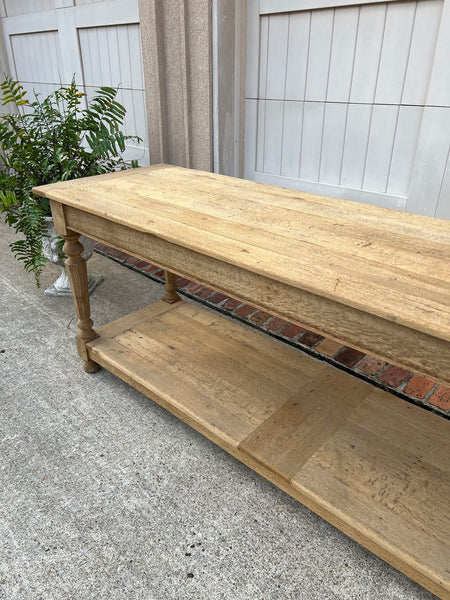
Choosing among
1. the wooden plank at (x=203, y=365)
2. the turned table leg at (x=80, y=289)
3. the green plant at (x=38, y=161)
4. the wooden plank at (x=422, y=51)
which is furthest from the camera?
the green plant at (x=38, y=161)

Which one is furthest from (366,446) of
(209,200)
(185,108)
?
(185,108)

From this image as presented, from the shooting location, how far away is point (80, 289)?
1.96m

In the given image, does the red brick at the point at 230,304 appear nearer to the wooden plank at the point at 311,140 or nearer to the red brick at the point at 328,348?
the red brick at the point at 328,348

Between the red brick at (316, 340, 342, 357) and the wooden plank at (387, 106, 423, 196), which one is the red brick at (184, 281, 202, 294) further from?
the wooden plank at (387, 106, 423, 196)

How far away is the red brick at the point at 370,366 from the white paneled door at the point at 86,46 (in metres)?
2.37

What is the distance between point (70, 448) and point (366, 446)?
43.3 inches

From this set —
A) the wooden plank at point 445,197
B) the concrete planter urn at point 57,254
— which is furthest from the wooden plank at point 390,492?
the concrete planter urn at point 57,254

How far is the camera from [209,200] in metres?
1.59

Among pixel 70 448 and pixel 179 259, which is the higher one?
pixel 179 259

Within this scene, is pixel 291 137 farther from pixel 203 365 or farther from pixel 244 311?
pixel 203 365

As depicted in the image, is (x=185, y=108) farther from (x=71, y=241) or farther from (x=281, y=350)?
(x=281, y=350)

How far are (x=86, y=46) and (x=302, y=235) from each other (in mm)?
3405

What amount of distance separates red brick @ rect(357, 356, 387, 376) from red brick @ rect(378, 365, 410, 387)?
4 cm

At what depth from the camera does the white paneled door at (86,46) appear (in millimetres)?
3311
